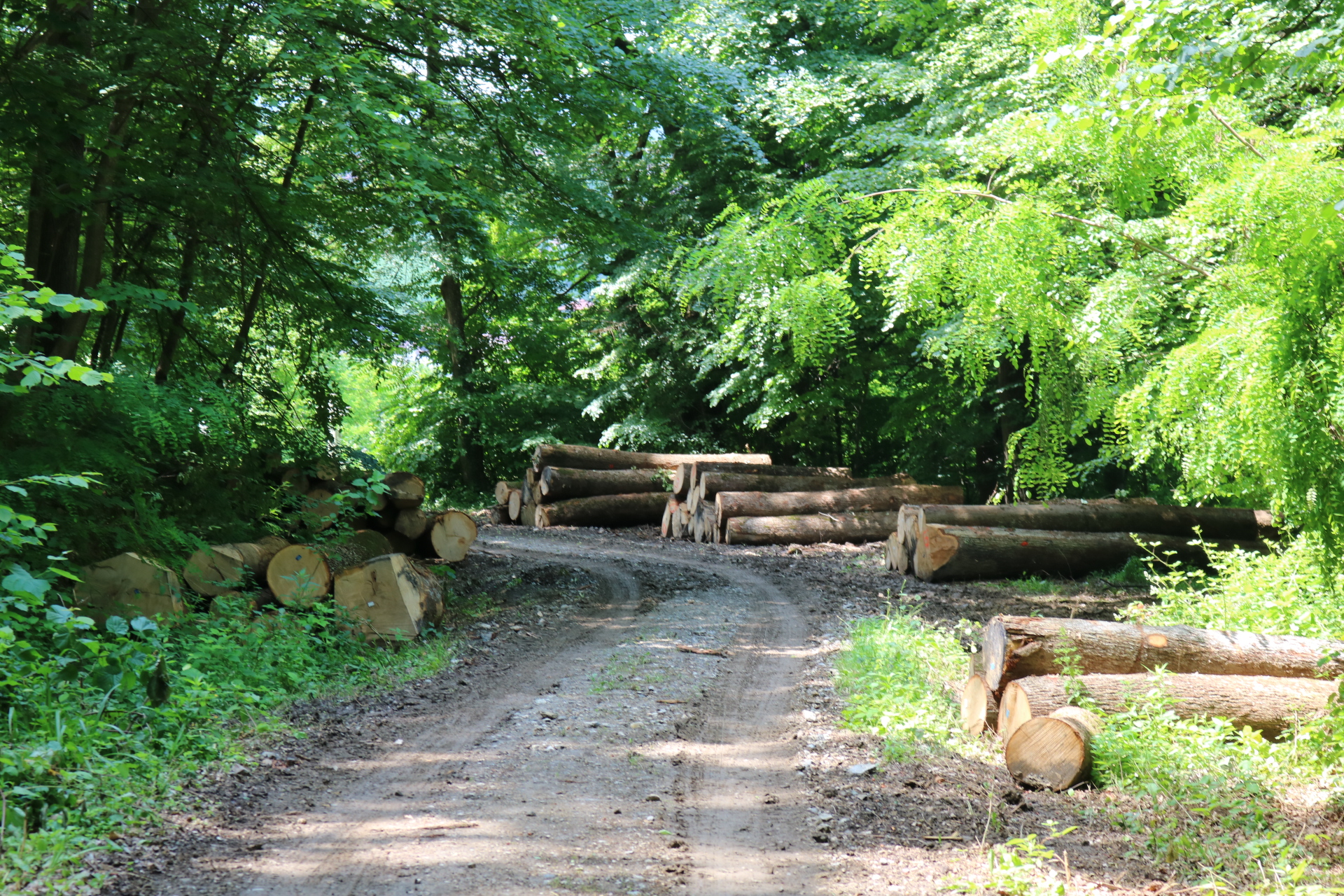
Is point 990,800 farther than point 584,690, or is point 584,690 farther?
point 584,690

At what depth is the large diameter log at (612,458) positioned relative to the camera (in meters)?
16.9

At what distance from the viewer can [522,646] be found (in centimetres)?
775

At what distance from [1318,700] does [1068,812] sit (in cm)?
197

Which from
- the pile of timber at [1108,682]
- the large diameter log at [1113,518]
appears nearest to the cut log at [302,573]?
the pile of timber at [1108,682]

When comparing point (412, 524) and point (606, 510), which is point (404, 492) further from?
point (606, 510)

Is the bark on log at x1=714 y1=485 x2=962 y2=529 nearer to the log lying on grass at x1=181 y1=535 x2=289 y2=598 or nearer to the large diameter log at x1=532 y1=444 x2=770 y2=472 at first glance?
the large diameter log at x1=532 y1=444 x2=770 y2=472

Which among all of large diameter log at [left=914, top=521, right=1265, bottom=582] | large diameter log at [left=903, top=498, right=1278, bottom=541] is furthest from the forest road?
large diameter log at [left=903, top=498, right=1278, bottom=541]

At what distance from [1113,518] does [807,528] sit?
423 centimetres

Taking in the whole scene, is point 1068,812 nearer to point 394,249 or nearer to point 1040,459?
point 1040,459

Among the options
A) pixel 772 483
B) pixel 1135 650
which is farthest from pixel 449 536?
pixel 1135 650

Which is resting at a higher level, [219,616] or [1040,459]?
[1040,459]

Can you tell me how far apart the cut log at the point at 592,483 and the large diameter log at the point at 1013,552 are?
22.6ft

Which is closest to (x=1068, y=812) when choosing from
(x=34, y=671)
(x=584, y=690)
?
(x=584, y=690)

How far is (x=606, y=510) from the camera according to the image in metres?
16.3
